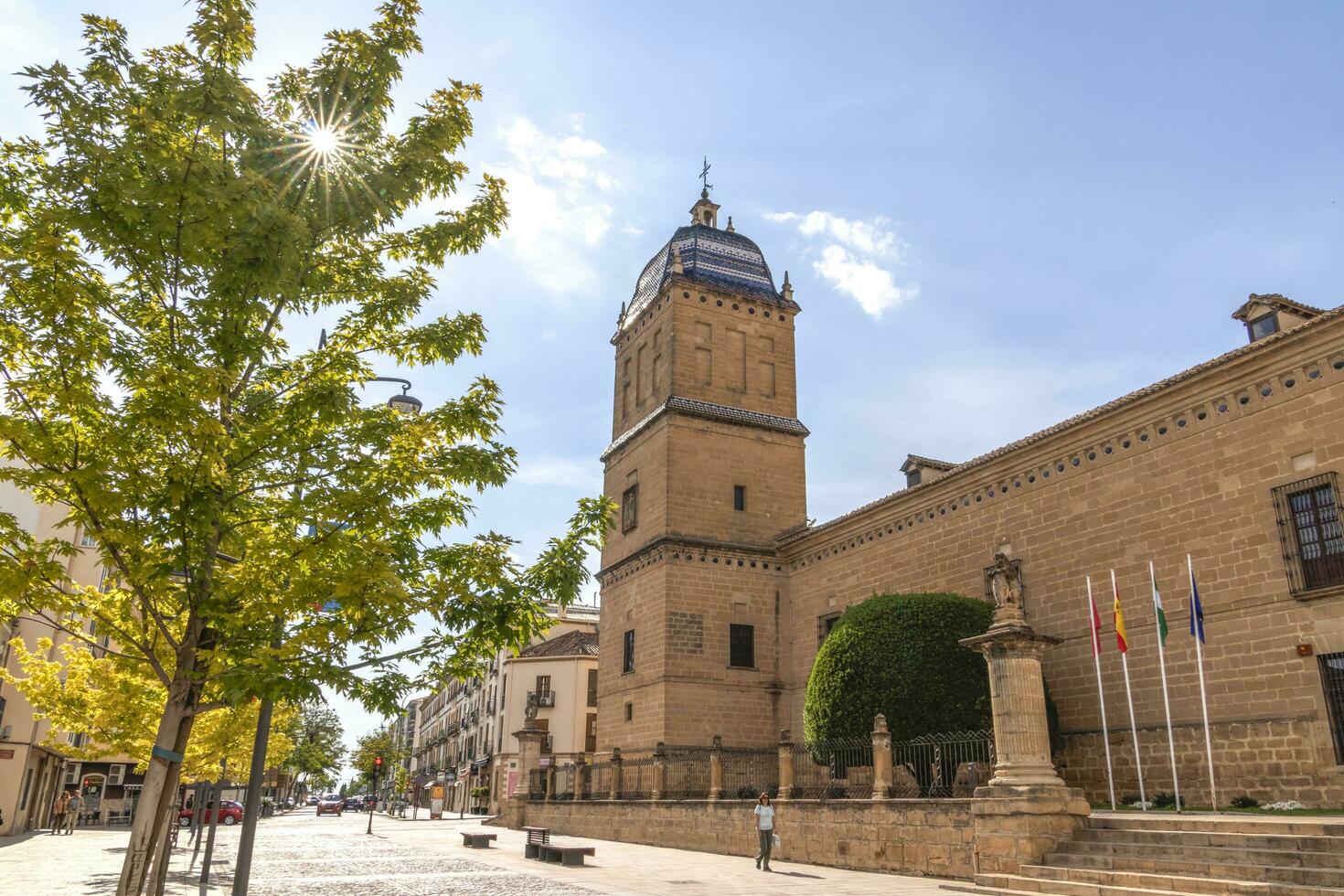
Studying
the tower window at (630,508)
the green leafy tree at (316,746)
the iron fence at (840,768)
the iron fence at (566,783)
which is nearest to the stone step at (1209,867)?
the iron fence at (840,768)

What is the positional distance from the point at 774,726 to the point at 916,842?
41.0ft

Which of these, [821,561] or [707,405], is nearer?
[821,561]

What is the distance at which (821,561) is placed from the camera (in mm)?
26453

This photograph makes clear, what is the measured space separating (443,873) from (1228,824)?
39.7ft

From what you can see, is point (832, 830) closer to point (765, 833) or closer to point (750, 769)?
point (765, 833)

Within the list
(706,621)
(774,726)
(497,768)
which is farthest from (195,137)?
(497,768)

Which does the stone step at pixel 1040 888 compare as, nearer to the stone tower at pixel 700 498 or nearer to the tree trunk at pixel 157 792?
the tree trunk at pixel 157 792

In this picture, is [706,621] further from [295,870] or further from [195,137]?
[195,137]

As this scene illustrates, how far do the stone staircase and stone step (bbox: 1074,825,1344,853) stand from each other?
10 millimetres

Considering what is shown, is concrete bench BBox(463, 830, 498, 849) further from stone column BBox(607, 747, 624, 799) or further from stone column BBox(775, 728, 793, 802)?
stone column BBox(775, 728, 793, 802)

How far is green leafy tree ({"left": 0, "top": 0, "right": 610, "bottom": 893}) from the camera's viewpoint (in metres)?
6.55

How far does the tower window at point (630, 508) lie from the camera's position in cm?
2923

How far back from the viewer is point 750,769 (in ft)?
71.3

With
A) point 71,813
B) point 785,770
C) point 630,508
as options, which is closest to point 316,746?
point 71,813
